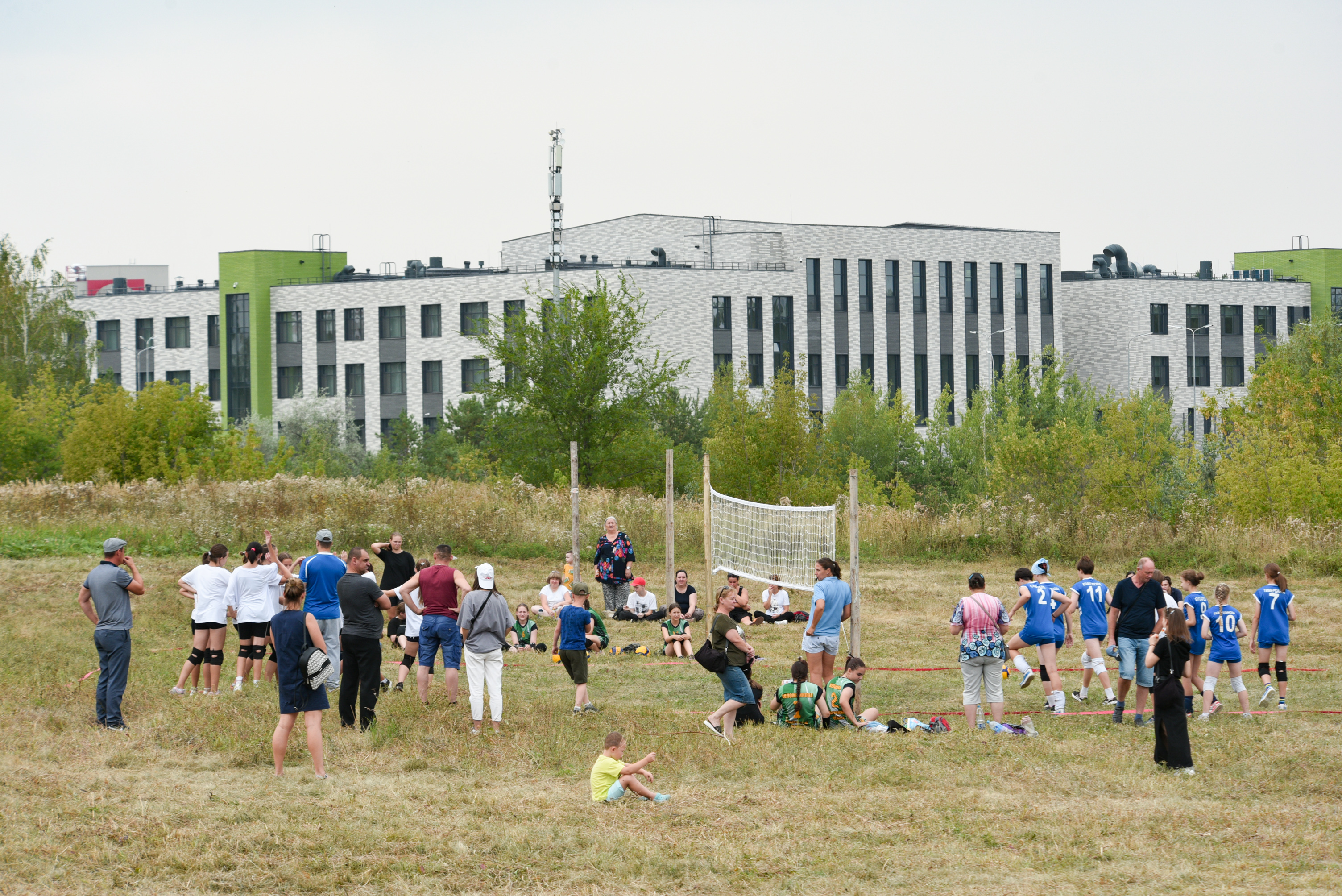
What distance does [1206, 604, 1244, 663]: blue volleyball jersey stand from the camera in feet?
45.4

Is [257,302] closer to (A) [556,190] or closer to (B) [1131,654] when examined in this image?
(A) [556,190]

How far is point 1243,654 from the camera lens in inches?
765

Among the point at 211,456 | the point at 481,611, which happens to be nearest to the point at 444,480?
the point at 211,456

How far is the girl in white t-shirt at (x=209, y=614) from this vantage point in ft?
47.0

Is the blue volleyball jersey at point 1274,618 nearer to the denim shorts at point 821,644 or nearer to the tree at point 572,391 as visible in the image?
the denim shorts at point 821,644

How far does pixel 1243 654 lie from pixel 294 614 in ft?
47.7

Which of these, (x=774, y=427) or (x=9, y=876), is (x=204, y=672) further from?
(x=774, y=427)

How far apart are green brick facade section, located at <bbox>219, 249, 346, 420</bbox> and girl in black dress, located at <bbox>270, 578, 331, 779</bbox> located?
6623 cm

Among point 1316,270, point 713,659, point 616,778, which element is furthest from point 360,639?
point 1316,270

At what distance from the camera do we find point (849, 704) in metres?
13.4

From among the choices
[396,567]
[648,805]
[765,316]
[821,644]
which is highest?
[765,316]

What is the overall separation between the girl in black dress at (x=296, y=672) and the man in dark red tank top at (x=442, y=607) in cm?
277

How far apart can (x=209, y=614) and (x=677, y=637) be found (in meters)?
7.01

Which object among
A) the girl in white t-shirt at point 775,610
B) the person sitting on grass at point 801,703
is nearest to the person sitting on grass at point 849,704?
the person sitting on grass at point 801,703
